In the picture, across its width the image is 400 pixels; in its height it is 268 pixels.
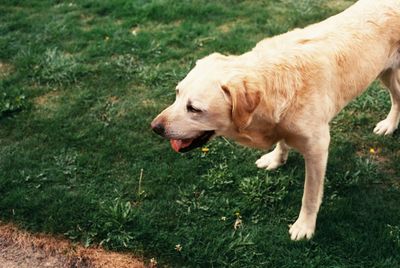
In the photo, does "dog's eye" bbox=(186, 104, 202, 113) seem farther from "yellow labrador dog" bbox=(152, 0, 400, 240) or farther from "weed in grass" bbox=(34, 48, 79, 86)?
"weed in grass" bbox=(34, 48, 79, 86)

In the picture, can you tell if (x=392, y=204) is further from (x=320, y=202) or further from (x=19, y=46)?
(x=19, y=46)

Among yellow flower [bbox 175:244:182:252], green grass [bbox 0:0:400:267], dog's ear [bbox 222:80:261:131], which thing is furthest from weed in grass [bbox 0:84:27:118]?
dog's ear [bbox 222:80:261:131]

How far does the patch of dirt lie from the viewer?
3992mm

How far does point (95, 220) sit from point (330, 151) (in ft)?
8.14

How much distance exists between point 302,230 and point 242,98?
1.44 meters

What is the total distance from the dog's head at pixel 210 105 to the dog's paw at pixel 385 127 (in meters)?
2.23

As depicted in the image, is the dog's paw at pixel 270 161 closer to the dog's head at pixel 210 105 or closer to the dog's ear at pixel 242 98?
the dog's head at pixel 210 105

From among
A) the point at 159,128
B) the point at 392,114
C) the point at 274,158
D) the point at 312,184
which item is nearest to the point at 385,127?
the point at 392,114

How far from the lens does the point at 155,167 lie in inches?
190

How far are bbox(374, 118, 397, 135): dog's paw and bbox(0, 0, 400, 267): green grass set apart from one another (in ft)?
0.36

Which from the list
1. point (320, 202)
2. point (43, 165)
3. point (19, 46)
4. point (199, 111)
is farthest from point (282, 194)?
point (19, 46)

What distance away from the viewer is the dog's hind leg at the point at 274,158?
15.3ft

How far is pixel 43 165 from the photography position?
4848 mm

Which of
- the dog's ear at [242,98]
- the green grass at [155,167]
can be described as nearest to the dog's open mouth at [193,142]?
the dog's ear at [242,98]
